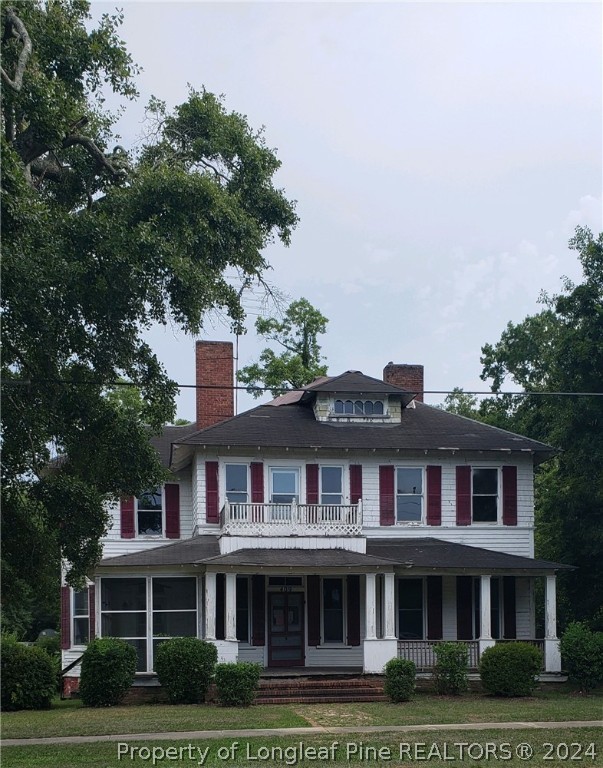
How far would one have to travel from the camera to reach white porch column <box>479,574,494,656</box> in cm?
3052

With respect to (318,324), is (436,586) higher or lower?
lower

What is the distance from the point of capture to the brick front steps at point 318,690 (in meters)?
26.7

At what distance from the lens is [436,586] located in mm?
32938

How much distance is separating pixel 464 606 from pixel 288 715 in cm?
1107

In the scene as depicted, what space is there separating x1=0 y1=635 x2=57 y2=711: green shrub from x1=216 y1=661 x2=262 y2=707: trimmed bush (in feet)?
12.2

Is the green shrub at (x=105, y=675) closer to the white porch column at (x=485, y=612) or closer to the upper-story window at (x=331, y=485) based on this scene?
the upper-story window at (x=331, y=485)

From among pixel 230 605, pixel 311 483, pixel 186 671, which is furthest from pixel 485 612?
pixel 186 671

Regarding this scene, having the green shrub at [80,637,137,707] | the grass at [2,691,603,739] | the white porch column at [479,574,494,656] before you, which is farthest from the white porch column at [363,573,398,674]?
the green shrub at [80,637,137,707]

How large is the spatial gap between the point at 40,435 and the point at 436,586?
15.4 m

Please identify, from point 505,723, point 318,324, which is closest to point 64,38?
point 505,723

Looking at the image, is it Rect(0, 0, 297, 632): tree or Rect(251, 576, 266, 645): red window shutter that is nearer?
Rect(0, 0, 297, 632): tree

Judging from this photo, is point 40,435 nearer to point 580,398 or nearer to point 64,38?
point 64,38

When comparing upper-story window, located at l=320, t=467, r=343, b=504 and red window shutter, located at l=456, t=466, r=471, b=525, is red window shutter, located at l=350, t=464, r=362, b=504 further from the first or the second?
red window shutter, located at l=456, t=466, r=471, b=525

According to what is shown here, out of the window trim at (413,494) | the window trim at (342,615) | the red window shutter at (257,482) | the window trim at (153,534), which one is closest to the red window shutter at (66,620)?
the window trim at (153,534)
